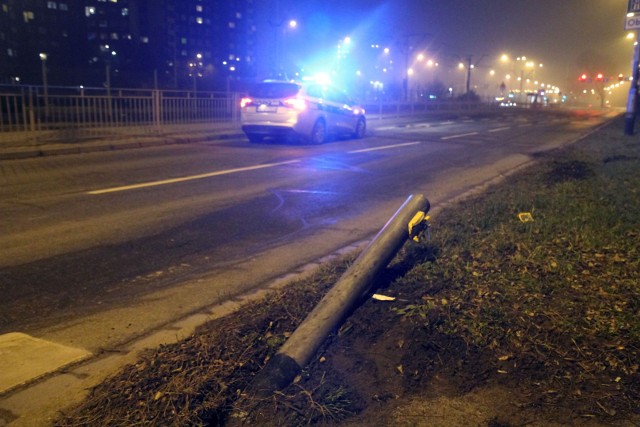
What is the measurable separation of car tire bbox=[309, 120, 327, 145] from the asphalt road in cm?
250

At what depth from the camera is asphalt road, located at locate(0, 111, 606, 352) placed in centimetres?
520

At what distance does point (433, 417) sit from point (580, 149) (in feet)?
53.1

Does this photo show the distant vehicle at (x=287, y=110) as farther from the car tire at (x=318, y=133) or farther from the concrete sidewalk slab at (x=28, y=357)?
the concrete sidewalk slab at (x=28, y=357)

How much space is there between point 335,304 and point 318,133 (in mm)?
15169

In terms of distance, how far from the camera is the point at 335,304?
13.5 ft

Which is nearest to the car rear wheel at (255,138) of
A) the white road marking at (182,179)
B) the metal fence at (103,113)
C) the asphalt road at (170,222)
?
the metal fence at (103,113)

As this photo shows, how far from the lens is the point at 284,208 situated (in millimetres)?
9195

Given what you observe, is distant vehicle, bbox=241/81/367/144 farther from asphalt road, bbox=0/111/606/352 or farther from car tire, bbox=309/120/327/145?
asphalt road, bbox=0/111/606/352

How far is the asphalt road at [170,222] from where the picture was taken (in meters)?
5.20

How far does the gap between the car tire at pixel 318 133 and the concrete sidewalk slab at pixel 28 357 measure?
48.2 feet

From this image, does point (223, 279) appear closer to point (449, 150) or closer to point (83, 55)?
point (449, 150)

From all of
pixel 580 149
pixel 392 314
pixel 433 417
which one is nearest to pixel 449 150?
pixel 580 149

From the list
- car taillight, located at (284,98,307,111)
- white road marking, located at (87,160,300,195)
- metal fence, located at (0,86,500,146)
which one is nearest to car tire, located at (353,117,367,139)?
car taillight, located at (284,98,307,111)

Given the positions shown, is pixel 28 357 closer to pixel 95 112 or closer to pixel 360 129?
pixel 95 112
